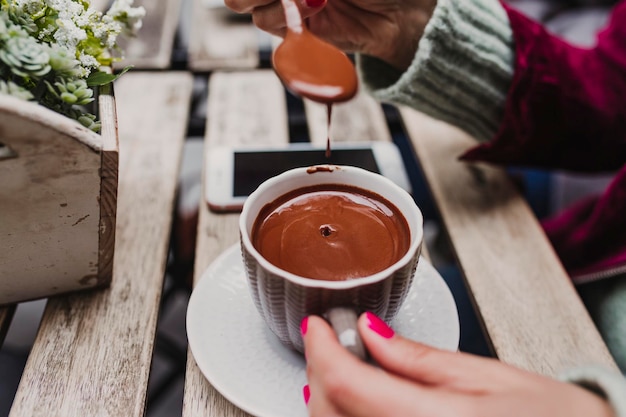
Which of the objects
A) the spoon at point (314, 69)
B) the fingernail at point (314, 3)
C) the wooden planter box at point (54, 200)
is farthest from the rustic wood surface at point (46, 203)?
the fingernail at point (314, 3)

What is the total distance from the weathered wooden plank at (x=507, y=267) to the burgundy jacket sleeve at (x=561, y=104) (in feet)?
0.22

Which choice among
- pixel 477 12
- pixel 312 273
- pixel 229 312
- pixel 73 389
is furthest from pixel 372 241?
pixel 477 12

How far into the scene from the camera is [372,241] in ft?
2.05

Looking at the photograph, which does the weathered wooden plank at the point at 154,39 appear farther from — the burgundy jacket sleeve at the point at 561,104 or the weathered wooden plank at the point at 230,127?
the burgundy jacket sleeve at the point at 561,104

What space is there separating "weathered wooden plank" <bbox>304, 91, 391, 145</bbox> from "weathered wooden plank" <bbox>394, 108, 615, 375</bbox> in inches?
3.2

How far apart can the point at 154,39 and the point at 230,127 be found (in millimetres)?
396

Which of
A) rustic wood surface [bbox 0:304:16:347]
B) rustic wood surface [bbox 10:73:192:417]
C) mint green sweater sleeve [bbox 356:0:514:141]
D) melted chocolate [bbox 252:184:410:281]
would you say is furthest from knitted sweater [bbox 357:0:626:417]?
rustic wood surface [bbox 0:304:16:347]

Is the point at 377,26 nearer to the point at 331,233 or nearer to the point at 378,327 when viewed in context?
the point at 331,233

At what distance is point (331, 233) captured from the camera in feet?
2.07

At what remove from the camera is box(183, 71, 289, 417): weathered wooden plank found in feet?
2.08

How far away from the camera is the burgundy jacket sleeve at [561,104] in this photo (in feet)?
3.01

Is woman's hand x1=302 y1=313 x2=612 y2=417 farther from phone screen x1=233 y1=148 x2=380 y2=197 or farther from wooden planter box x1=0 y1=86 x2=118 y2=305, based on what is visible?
phone screen x1=233 y1=148 x2=380 y2=197

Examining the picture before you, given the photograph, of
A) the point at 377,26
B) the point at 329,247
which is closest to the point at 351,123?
the point at 377,26

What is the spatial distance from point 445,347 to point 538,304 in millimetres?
201
